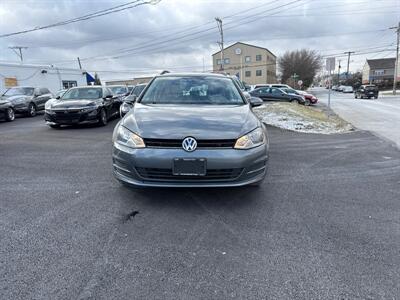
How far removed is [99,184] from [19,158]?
9.21 ft

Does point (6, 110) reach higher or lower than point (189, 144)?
lower

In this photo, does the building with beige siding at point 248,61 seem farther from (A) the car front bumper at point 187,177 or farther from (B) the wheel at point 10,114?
(A) the car front bumper at point 187,177

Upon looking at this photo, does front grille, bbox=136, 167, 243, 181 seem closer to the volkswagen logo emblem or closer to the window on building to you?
the volkswagen logo emblem

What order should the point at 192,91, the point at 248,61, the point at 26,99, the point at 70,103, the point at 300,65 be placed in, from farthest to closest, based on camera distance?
the point at 248,61
the point at 300,65
the point at 26,99
the point at 70,103
the point at 192,91

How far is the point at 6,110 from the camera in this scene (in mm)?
12695

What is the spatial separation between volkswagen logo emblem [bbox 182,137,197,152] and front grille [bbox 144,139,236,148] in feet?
0.15

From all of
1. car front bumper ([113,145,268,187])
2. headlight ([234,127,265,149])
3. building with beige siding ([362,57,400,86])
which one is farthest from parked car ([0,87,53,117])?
building with beige siding ([362,57,400,86])

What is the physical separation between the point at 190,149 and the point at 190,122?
0.43 metres

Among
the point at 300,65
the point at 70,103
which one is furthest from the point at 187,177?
the point at 300,65

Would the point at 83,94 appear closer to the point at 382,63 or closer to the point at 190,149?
the point at 190,149

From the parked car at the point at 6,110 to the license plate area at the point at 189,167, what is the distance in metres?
12.4

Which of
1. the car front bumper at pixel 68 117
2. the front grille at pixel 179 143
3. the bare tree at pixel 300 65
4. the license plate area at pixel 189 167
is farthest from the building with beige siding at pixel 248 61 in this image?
the license plate area at pixel 189 167

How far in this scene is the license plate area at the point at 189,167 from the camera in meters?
3.15

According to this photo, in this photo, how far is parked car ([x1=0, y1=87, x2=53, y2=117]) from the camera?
14414 mm
